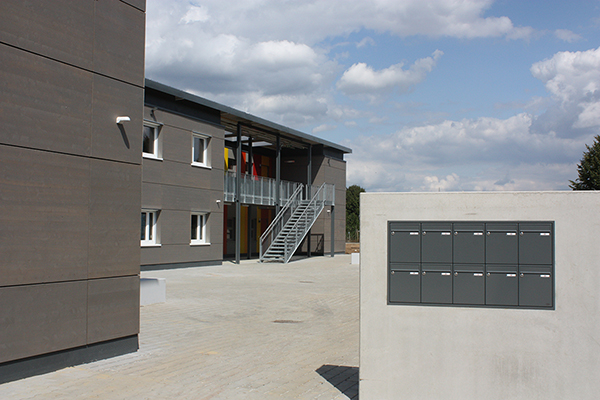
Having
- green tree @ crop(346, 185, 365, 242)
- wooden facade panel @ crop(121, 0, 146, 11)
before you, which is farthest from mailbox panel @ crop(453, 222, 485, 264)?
green tree @ crop(346, 185, 365, 242)

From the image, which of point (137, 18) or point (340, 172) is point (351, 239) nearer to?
point (340, 172)

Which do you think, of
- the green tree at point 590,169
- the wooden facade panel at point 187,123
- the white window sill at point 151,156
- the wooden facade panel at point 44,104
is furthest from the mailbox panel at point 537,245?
the green tree at point 590,169

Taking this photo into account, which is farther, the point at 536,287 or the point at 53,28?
the point at 53,28

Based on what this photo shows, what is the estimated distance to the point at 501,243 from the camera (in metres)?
5.04

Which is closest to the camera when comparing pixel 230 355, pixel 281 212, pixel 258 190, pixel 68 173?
pixel 68 173

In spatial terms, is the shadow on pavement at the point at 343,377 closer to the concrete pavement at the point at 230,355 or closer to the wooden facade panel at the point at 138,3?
the concrete pavement at the point at 230,355

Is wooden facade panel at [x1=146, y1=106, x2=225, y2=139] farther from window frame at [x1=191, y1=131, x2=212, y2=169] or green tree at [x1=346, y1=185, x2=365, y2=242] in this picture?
green tree at [x1=346, y1=185, x2=365, y2=242]

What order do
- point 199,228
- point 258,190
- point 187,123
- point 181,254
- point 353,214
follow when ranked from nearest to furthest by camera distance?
point 181,254 < point 187,123 < point 199,228 < point 258,190 < point 353,214

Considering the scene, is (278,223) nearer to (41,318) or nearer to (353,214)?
(41,318)

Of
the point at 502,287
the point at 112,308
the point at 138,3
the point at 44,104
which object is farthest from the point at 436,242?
the point at 138,3

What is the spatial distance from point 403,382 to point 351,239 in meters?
55.3

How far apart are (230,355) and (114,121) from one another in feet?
11.8

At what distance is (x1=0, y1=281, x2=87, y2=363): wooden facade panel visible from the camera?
5543 millimetres

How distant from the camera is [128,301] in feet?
23.3
